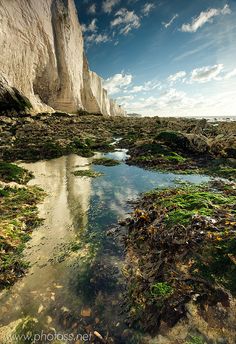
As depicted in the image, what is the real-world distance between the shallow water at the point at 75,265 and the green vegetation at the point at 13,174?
1.05 metres

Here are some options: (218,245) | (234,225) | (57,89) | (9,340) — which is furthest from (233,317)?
(57,89)

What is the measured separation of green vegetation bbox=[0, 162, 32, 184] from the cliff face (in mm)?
18597

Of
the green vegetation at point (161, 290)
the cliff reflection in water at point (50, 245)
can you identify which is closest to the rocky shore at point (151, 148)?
the cliff reflection in water at point (50, 245)

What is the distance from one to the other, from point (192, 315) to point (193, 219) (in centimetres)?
248

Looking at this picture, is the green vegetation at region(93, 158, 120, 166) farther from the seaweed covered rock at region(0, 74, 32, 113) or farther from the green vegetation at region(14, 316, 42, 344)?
the seaweed covered rock at region(0, 74, 32, 113)

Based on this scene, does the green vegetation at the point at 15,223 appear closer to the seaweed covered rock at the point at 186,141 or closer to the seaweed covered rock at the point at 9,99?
the seaweed covered rock at the point at 186,141

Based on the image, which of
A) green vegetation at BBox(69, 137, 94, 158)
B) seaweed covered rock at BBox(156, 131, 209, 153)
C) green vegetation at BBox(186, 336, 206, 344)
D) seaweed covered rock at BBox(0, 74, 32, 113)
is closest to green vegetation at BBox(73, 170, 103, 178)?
green vegetation at BBox(69, 137, 94, 158)

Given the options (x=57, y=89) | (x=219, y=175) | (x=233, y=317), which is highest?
(x=57, y=89)

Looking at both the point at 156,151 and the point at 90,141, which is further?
the point at 90,141

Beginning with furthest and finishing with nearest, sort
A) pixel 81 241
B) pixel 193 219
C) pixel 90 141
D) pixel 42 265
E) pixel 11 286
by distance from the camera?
pixel 90 141, pixel 81 241, pixel 193 219, pixel 42 265, pixel 11 286

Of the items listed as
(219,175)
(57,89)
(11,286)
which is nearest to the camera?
(11,286)

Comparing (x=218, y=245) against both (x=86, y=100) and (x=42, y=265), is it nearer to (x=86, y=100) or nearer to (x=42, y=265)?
(x=42, y=265)

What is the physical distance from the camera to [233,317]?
11.6 feet

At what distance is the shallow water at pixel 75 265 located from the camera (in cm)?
402
